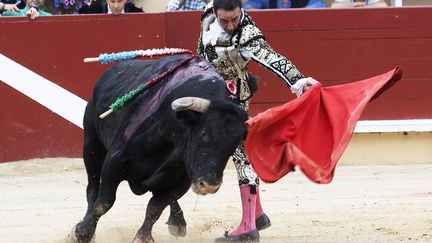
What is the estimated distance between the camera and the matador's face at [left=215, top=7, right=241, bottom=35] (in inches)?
183

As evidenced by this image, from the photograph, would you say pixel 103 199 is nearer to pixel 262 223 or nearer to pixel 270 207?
pixel 262 223

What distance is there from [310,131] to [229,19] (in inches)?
24.4

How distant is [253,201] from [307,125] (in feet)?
1.68

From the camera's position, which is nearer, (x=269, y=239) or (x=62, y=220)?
(x=269, y=239)

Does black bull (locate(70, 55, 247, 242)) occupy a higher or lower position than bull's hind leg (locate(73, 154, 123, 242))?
higher

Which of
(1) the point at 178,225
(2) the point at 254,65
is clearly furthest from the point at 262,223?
(2) the point at 254,65

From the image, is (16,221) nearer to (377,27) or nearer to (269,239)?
(269,239)

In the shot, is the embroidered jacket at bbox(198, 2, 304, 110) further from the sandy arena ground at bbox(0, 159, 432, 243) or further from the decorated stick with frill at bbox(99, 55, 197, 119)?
the sandy arena ground at bbox(0, 159, 432, 243)

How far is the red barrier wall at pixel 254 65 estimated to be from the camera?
799cm

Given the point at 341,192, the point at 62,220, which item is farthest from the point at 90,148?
the point at 341,192

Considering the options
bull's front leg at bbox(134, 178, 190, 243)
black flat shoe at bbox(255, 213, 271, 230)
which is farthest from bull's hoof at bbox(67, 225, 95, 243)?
black flat shoe at bbox(255, 213, 271, 230)

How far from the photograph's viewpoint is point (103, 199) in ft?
15.6

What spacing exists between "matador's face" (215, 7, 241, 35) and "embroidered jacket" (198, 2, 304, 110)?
56 mm

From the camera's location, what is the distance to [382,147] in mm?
8258
